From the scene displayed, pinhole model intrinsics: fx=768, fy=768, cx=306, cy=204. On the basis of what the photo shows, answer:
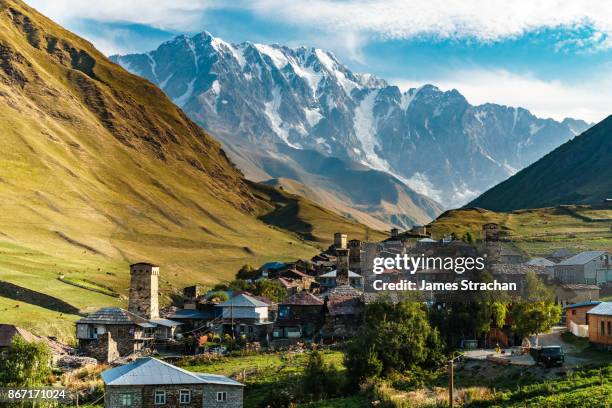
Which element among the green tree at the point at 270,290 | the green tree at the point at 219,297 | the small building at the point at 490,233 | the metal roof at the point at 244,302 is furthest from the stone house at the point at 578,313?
the small building at the point at 490,233

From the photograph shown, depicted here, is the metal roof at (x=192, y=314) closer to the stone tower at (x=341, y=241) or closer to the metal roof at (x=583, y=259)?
the metal roof at (x=583, y=259)

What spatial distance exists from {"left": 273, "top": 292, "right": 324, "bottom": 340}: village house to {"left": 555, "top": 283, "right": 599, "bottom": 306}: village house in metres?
29.2

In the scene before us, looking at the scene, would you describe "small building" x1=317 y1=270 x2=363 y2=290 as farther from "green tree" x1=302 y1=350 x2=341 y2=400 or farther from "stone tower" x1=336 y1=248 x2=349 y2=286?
"green tree" x1=302 y1=350 x2=341 y2=400

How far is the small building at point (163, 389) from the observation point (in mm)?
47969

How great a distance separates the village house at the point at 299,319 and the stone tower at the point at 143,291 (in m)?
17.7

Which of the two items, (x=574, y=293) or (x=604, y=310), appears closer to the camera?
(x=604, y=310)

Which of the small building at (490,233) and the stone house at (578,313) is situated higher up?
the small building at (490,233)

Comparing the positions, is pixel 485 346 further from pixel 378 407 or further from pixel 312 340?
pixel 378 407

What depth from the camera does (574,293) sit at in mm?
93375

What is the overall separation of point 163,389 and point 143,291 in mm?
48640

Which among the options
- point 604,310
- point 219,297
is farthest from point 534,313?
point 219,297

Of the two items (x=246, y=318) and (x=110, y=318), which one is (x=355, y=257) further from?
(x=110, y=318)

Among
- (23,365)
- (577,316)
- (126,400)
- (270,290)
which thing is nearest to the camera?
(126,400)

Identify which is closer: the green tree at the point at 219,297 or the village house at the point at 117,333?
the village house at the point at 117,333
